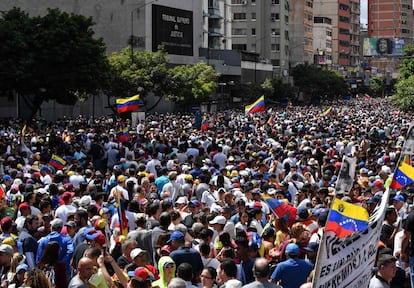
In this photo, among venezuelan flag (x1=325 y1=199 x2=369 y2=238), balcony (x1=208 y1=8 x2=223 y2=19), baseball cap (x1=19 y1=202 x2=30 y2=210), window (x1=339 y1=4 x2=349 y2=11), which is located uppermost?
window (x1=339 y1=4 x2=349 y2=11)

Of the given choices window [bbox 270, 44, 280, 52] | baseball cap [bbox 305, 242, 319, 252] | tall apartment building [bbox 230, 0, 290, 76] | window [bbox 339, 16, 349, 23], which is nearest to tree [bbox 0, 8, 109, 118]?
baseball cap [bbox 305, 242, 319, 252]

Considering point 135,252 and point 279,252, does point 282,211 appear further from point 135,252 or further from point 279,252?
point 135,252

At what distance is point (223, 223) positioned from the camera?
11.4m

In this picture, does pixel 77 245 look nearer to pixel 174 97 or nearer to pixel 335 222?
pixel 335 222

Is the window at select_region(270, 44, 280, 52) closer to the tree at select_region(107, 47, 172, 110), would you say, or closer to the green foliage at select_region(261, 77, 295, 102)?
the green foliage at select_region(261, 77, 295, 102)

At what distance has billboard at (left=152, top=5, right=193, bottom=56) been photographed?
73875 mm

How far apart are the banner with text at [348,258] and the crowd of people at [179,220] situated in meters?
0.45

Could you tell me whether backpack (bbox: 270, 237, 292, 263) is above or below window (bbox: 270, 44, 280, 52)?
below

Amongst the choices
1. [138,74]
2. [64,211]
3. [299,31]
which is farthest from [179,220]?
[299,31]

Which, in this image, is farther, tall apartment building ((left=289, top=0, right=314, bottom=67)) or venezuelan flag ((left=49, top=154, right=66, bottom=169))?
tall apartment building ((left=289, top=0, right=314, bottom=67))

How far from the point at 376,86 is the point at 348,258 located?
15097 centimetres

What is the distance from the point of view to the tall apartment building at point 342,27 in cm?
16238

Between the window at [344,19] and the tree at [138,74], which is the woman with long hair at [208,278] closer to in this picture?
the tree at [138,74]

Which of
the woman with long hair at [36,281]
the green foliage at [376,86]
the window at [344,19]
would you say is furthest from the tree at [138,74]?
the window at [344,19]
